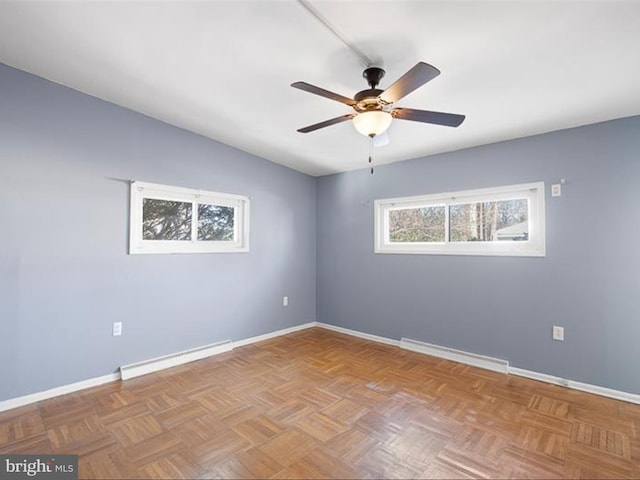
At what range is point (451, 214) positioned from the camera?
11.7 ft

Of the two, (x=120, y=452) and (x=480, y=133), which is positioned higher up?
(x=480, y=133)

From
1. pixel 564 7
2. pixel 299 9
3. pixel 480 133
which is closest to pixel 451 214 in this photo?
pixel 480 133

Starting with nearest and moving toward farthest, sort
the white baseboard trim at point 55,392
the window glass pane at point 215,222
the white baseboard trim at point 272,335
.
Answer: the white baseboard trim at point 55,392 → the window glass pane at point 215,222 → the white baseboard trim at point 272,335

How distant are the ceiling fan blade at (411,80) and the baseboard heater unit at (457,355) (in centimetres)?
273

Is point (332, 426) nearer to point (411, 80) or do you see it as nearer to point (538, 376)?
point (538, 376)

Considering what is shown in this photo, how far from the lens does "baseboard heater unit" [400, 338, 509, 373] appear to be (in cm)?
307

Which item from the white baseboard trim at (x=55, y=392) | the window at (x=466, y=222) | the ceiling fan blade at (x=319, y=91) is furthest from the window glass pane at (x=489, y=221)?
the white baseboard trim at (x=55, y=392)

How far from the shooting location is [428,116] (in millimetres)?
1956

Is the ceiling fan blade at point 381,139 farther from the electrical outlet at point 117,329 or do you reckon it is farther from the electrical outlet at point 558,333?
the electrical outlet at point 117,329

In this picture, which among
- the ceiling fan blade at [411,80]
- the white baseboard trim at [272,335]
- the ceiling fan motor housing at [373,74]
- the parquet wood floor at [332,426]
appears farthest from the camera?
the white baseboard trim at [272,335]

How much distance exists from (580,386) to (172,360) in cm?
377

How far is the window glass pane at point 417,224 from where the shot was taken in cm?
367

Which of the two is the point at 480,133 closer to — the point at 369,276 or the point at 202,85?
the point at 369,276

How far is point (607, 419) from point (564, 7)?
2.66 m
